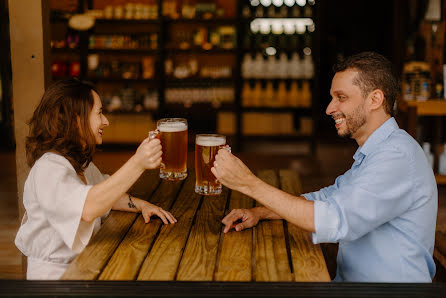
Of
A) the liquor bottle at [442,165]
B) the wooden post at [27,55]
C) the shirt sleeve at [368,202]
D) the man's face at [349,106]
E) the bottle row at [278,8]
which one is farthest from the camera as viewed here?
the bottle row at [278,8]

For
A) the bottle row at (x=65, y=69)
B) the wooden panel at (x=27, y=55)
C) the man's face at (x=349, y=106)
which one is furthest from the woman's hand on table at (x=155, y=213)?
the bottle row at (x=65, y=69)

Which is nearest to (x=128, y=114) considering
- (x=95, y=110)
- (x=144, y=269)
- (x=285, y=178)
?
(x=285, y=178)

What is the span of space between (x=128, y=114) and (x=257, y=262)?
5530 millimetres

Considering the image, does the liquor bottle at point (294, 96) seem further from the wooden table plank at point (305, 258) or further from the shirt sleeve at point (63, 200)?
the shirt sleeve at point (63, 200)

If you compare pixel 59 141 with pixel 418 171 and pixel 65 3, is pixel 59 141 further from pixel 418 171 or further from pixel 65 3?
pixel 65 3

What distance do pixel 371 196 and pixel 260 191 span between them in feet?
1.12

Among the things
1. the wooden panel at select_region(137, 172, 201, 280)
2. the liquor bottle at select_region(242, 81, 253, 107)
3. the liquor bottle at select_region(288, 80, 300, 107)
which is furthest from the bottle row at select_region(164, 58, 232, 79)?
the wooden panel at select_region(137, 172, 201, 280)

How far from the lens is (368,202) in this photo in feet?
5.37

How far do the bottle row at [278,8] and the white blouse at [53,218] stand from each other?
5.25 metres

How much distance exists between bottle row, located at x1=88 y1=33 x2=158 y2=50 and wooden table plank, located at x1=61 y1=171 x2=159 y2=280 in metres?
4.76

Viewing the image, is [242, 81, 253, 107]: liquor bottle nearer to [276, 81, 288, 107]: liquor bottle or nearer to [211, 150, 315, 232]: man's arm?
[276, 81, 288, 107]: liquor bottle

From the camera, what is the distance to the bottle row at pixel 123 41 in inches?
269

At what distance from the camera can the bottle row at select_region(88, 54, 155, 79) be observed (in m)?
6.90

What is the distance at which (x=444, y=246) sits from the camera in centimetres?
296
